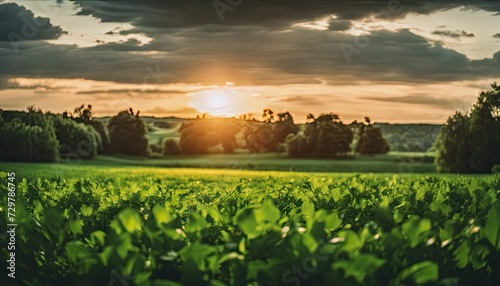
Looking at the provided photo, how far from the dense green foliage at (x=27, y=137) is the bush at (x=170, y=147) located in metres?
Answer: 10.0

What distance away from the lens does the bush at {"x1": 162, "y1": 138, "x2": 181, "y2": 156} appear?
40469 millimetres

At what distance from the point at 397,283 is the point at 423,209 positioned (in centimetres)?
306

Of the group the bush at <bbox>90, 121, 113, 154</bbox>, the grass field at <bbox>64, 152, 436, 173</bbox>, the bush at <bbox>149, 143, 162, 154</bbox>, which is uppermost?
the bush at <bbox>90, 121, 113, 154</bbox>

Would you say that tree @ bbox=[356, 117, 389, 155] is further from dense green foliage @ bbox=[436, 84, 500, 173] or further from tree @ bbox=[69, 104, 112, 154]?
tree @ bbox=[69, 104, 112, 154]

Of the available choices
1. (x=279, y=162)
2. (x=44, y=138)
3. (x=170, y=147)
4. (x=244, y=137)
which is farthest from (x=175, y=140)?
(x=44, y=138)

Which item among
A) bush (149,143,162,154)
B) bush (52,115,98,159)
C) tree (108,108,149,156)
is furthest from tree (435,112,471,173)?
bush (52,115,98,159)

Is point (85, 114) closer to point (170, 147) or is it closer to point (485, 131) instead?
point (170, 147)

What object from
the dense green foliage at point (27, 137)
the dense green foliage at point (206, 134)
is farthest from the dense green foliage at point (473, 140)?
the dense green foliage at point (27, 137)

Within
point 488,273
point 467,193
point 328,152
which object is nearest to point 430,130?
point 328,152

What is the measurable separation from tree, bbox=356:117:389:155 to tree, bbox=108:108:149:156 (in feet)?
51.9

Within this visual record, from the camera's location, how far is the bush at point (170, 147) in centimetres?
4047

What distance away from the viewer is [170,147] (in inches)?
1622

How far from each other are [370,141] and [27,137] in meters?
25.1

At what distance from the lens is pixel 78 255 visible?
3.21 m
